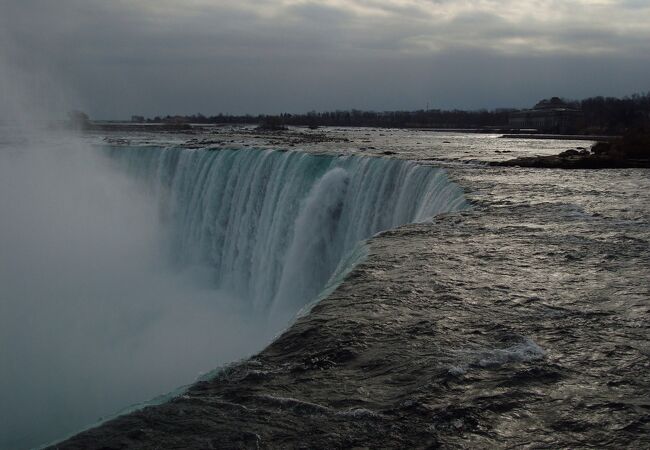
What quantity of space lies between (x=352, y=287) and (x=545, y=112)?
83134 mm

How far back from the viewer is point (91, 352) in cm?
1537

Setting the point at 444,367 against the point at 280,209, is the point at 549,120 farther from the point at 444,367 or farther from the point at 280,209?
the point at 444,367

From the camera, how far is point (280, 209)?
19.6 m

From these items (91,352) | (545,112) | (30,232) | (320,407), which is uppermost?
(545,112)

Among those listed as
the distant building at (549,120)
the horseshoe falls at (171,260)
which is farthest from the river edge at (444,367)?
the distant building at (549,120)

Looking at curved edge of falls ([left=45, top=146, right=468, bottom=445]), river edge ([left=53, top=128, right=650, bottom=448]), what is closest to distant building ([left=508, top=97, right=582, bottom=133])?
curved edge of falls ([left=45, top=146, right=468, bottom=445])

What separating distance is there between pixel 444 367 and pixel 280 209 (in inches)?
587

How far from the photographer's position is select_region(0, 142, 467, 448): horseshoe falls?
1344 cm

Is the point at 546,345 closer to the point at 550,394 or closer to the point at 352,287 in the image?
the point at 550,394

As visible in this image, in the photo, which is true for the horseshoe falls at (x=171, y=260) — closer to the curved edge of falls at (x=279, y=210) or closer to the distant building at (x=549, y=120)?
the curved edge of falls at (x=279, y=210)

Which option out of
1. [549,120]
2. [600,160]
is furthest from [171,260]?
[549,120]

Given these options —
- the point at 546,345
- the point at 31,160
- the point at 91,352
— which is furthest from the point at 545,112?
the point at 546,345

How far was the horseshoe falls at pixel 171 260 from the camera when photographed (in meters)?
13.4

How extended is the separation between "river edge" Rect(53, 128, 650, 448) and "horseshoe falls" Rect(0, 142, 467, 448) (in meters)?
1.34
